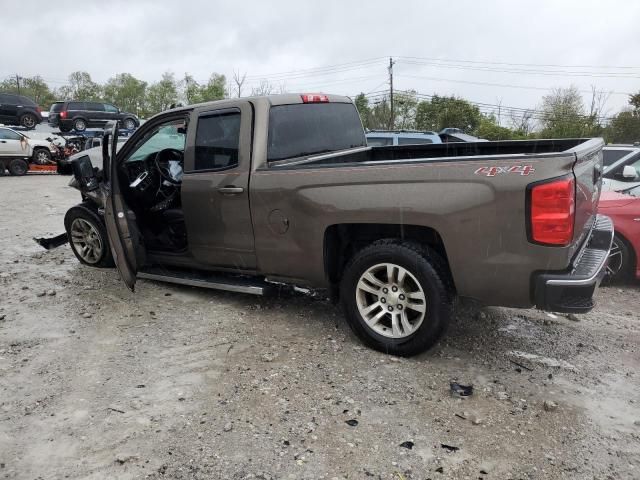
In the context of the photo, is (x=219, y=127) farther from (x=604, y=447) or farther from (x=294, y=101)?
(x=604, y=447)

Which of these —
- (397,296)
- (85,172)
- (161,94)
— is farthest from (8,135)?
(161,94)

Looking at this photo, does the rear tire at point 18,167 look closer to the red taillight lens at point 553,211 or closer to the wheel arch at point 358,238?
the wheel arch at point 358,238

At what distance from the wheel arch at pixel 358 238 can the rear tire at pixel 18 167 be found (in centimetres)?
1749

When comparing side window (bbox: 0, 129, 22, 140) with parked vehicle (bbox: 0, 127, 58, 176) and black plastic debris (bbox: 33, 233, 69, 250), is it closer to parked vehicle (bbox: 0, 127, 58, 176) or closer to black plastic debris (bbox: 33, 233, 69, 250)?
parked vehicle (bbox: 0, 127, 58, 176)

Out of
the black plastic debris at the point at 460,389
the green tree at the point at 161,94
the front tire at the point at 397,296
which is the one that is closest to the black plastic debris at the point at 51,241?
the front tire at the point at 397,296

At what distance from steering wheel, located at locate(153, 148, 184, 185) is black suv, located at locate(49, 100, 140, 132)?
70.5 ft

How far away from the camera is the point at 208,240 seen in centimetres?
443

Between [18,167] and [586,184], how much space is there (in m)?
19.0

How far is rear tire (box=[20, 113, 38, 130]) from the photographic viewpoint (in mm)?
26422

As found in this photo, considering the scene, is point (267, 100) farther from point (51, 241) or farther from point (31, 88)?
point (31, 88)

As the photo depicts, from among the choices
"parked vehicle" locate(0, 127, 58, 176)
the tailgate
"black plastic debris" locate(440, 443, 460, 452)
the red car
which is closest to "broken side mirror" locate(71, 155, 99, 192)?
"black plastic debris" locate(440, 443, 460, 452)

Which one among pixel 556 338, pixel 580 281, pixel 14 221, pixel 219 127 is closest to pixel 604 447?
pixel 580 281

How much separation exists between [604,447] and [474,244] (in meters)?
1.29

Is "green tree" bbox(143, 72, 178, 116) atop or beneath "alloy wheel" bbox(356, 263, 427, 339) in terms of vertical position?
atop
